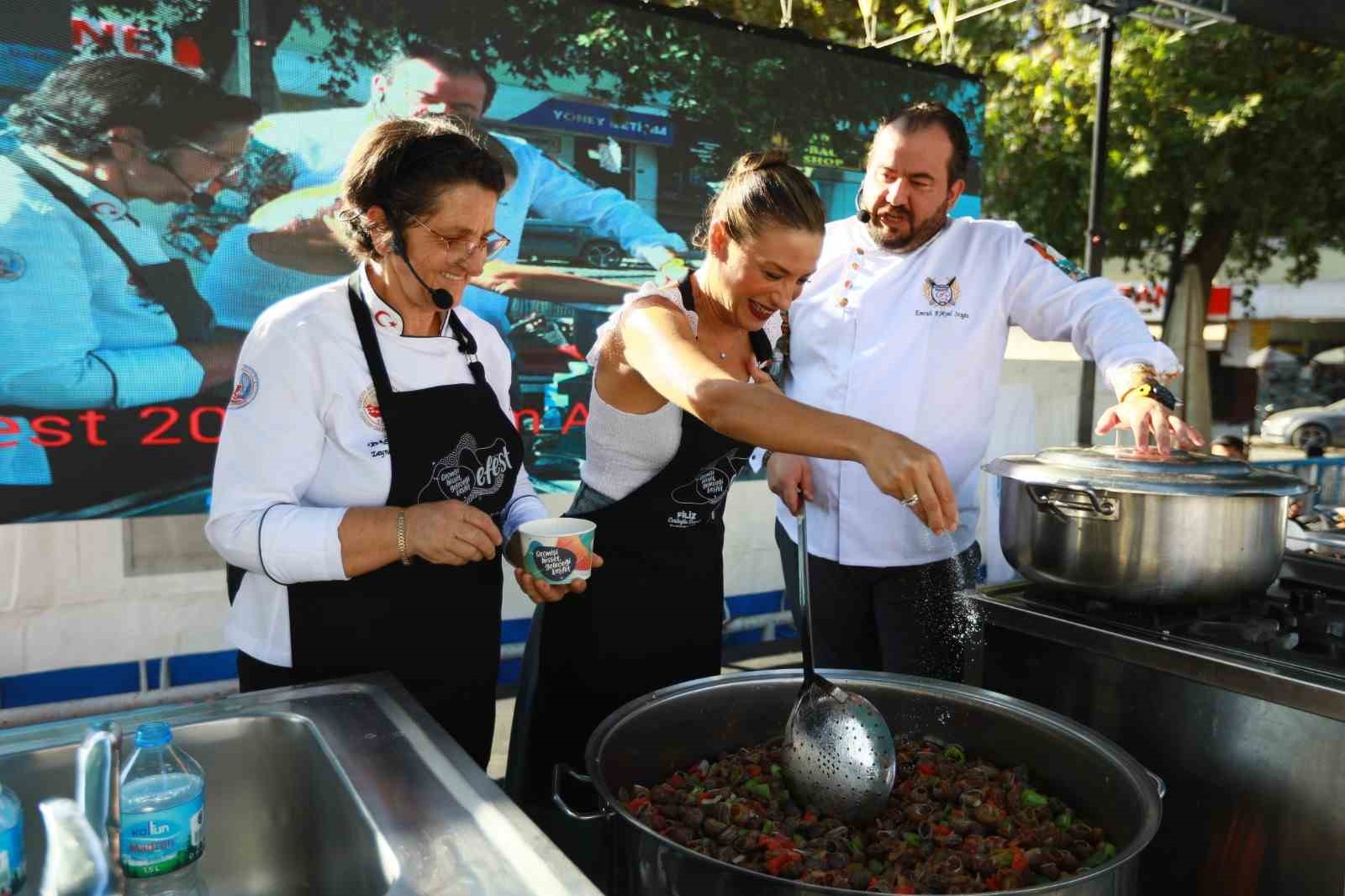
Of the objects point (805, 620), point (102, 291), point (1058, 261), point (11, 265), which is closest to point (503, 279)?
point (102, 291)

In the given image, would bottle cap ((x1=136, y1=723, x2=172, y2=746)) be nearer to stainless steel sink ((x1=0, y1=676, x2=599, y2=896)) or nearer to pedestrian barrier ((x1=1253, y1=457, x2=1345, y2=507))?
stainless steel sink ((x1=0, y1=676, x2=599, y2=896))

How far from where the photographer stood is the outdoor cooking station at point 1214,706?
1.39 m

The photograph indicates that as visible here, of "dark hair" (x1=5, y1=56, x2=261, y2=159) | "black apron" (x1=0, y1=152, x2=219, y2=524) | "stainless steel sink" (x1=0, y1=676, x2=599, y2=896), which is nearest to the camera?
"stainless steel sink" (x1=0, y1=676, x2=599, y2=896)

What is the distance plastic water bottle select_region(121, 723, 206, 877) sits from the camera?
3.05ft

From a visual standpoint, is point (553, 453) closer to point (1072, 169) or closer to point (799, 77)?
point (799, 77)

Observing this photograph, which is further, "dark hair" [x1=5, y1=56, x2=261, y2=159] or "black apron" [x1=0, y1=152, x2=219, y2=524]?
"black apron" [x1=0, y1=152, x2=219, y2=524]

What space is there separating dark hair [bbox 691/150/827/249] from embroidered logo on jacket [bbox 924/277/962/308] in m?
0.62

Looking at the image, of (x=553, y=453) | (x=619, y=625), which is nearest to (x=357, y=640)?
(x=619, y=625)

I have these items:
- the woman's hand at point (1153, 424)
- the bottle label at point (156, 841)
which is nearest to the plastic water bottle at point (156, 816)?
the bottle label at point (156, 841)

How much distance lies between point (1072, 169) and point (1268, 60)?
1741mm

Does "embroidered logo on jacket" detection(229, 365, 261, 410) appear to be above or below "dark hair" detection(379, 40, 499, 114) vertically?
below

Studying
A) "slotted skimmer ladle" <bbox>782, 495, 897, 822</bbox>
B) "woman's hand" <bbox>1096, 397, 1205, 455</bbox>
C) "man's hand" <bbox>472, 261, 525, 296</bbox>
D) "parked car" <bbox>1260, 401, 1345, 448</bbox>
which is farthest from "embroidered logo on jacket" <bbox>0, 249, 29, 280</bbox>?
"parked car" <bbox>1260, 401, 1345, 448</bbox>

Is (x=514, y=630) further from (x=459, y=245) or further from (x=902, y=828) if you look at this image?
(x=902, y=828)

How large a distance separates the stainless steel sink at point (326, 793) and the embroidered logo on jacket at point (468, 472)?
377mm
